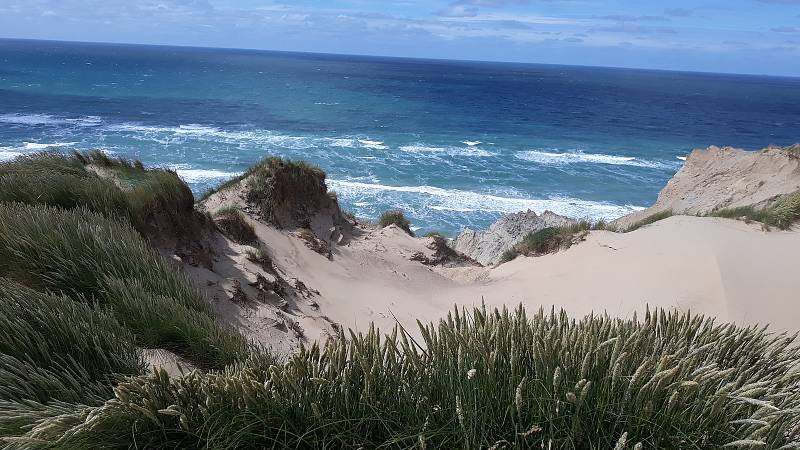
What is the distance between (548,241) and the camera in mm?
14156

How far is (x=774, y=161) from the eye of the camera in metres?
19.0

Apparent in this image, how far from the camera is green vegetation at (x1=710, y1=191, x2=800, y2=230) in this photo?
1282 cm

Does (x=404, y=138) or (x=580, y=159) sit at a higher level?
(x=404, y=138)

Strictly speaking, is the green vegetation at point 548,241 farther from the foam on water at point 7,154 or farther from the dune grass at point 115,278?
the foam on water at point 7,154

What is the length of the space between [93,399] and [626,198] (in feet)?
97.5

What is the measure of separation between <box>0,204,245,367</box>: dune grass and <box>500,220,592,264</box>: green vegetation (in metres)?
10.3

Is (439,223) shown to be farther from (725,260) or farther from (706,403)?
(706,403)

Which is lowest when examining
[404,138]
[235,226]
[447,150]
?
[447,150]

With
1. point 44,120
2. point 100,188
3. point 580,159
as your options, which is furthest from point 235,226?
point 44,120

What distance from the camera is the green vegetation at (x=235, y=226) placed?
993cm

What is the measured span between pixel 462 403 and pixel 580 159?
125 ft

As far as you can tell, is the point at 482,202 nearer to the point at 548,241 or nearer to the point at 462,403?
the point at 548,241

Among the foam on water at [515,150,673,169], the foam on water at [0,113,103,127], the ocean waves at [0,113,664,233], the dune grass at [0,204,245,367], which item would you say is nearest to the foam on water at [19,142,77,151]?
the ocean waves at [0,113,664,233]

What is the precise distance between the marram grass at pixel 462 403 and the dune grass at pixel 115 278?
1256 millimetres
